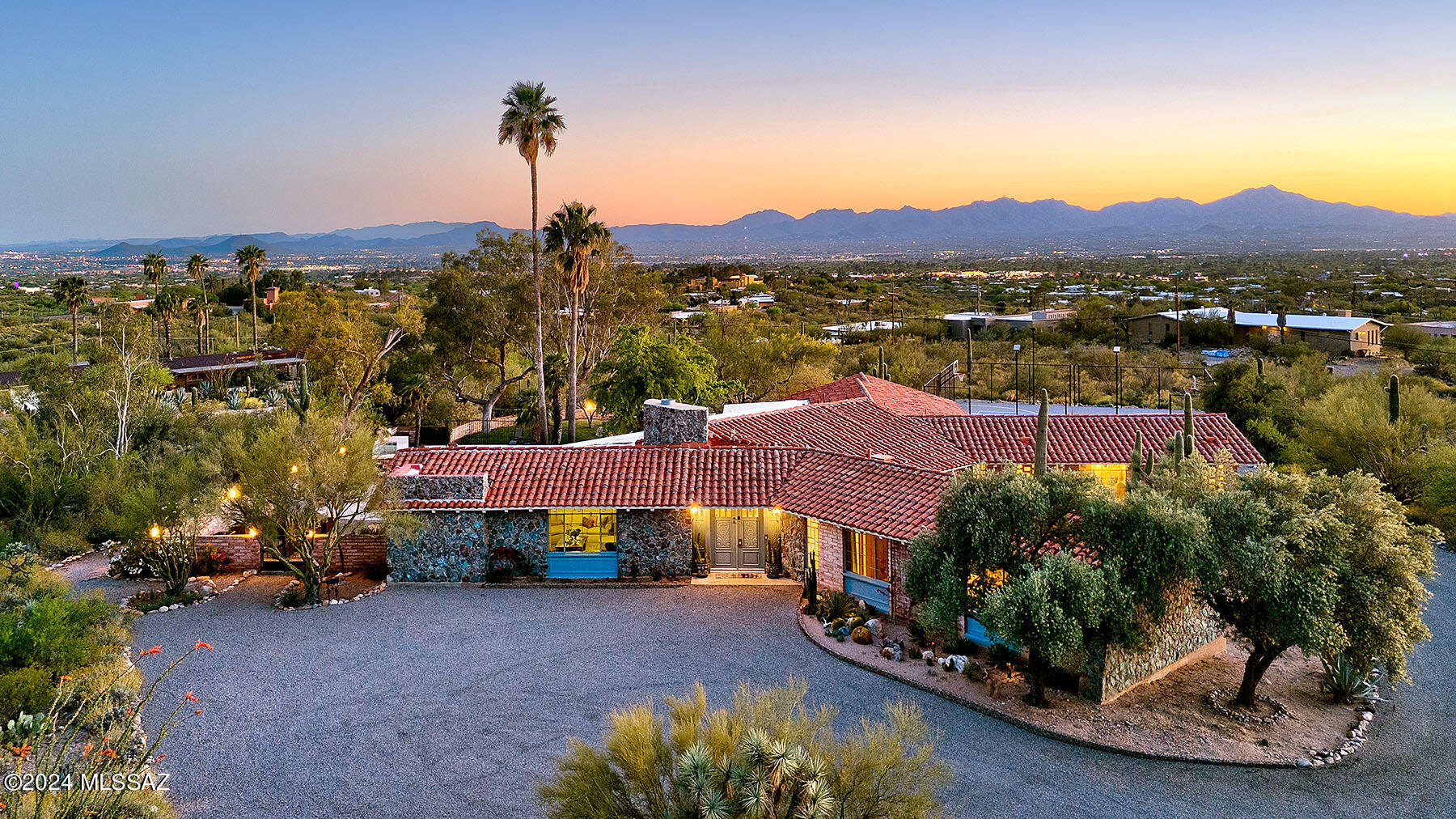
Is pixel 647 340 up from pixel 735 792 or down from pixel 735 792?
up

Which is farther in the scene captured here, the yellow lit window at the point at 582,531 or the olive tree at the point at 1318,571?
the yellow lit window at the point at 582,531

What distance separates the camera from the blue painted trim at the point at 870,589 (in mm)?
18203

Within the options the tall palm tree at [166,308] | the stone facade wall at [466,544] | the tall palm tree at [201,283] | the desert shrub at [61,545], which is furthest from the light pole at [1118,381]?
the tall palm tree at [201,283]

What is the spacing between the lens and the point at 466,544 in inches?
810

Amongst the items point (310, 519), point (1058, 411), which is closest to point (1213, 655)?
point (310, 519)

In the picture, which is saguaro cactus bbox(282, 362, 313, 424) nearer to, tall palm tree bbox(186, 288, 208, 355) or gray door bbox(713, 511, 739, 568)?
gray door bbox(713, 511, 739, 568)

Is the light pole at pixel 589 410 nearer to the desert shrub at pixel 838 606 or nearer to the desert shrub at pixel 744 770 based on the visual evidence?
the desert shrub at pixel 838 606

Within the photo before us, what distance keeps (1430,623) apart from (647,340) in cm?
2488

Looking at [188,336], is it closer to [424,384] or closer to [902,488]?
[424,384]

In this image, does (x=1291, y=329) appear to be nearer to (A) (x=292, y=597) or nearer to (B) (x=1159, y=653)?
(B) (x=1159, y=653)

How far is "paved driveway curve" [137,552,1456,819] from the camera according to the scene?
11859mm

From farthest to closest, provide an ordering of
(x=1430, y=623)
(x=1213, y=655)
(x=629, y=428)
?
1. (x=629, y=428)
2. (x=1430, y=623)
3. (x=1213, y=655)

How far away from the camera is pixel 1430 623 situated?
17531mm

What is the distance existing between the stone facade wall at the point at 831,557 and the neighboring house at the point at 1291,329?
39750mm
